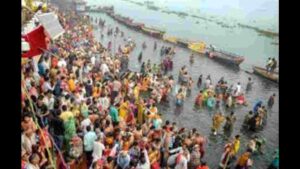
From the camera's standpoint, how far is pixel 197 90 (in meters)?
16.7

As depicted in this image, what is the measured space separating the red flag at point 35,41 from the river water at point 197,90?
4832 millimetres

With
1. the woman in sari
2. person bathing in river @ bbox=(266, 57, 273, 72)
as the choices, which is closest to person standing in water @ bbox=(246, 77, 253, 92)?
person bathing in river @ bbox=(266, 57, 273, 72)

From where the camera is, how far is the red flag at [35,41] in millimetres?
7246

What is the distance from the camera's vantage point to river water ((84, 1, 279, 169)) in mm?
11828

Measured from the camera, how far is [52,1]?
17078 mm

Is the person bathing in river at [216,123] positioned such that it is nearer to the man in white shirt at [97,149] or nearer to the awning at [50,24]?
the awning at [50,24]

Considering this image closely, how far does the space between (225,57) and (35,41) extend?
47.1 ft

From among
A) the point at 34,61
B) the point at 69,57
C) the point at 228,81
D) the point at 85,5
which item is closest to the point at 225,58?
the point at 228,81

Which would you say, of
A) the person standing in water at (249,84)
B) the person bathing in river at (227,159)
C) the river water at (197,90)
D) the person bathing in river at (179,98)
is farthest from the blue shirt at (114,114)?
the person standing in water at (249,84)

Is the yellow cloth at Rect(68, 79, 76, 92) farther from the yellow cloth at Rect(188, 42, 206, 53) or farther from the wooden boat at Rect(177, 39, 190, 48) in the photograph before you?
the wooden boat at Rect(177, 39, 190, 48)

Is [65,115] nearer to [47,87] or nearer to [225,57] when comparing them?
[47,87]
